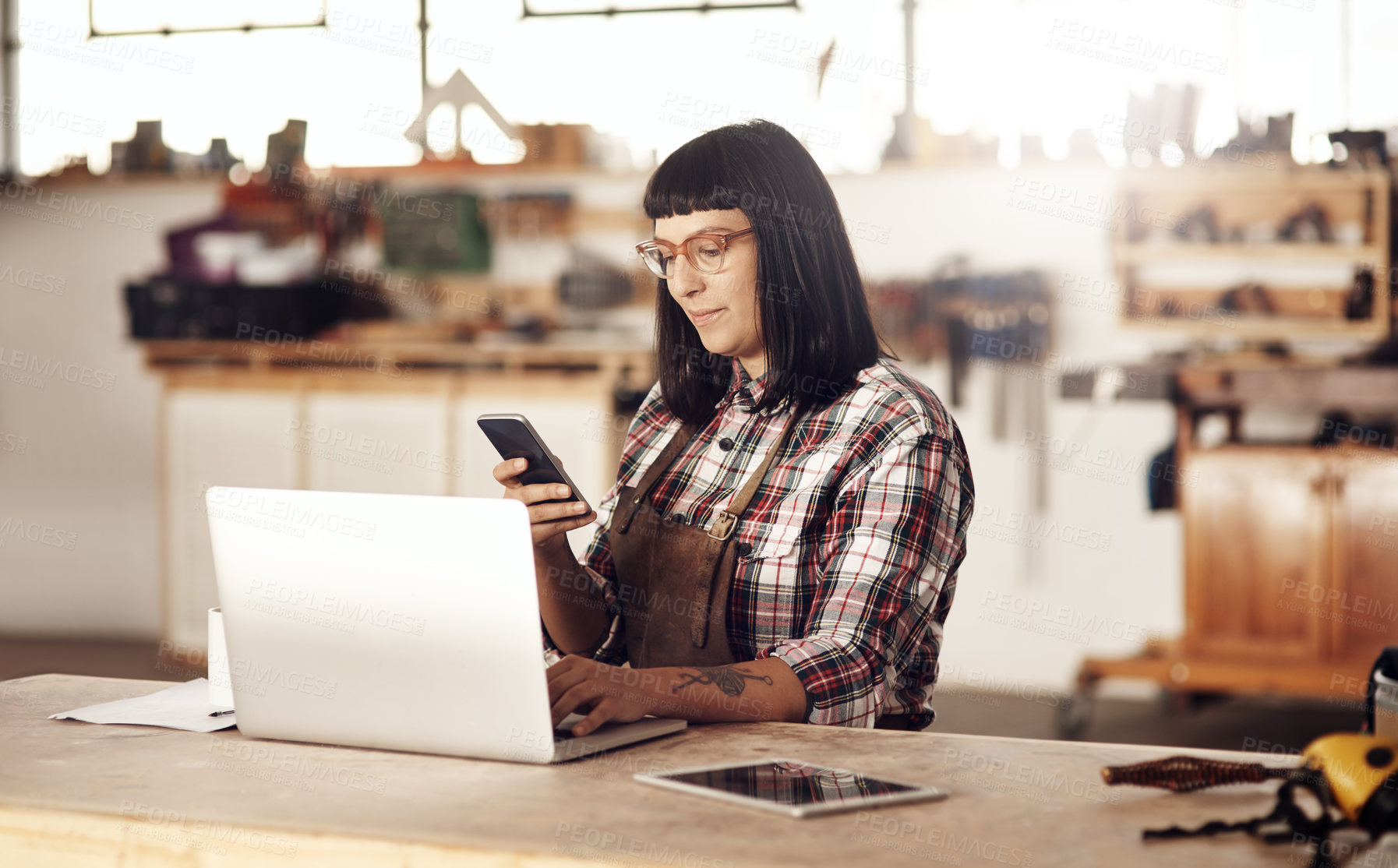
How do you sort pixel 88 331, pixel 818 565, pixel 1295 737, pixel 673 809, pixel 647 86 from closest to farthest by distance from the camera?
pixel 673 809 < pixel 818 565 < pixel 1295 737 < pixel 647 86 < pixel 88 331

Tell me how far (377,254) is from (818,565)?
13.5ft

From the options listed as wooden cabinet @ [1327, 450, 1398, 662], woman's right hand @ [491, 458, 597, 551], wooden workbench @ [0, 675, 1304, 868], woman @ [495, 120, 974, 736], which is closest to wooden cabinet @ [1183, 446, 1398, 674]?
wooden cabinet @ [1327, 450, 1398, 662]

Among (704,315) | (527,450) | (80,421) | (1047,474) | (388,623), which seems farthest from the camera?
(80,421)

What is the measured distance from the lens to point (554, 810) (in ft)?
3.62

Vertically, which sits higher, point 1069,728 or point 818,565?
point 818,565

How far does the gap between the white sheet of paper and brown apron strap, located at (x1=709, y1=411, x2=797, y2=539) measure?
0.67m

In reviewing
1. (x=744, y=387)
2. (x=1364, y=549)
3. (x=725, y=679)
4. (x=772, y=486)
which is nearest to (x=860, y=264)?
(x=1364, y=549)

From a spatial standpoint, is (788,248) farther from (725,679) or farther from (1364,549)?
(1364,549)

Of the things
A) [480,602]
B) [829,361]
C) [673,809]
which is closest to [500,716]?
[480,602]

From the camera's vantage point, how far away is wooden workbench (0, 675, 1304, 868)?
1009 millimetres

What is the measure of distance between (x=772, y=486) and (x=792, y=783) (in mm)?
738

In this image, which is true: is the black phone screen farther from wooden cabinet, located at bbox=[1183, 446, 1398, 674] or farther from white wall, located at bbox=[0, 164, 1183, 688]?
white wall, located at bbox=[0, 164, 1183, 688]

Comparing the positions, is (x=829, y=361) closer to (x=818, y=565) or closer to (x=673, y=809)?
(x=818, y=565)

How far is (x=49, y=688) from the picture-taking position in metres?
1.66
